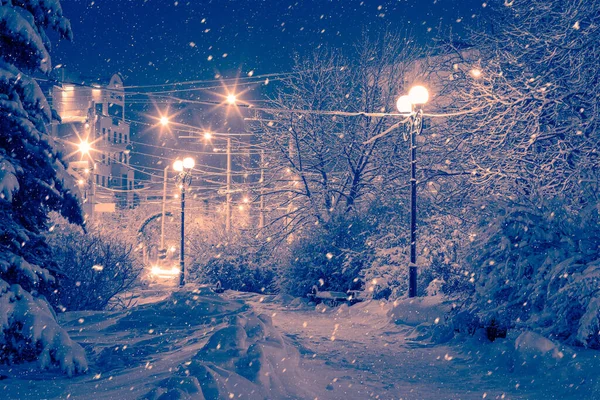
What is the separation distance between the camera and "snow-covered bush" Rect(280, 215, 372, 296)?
60.8 ft

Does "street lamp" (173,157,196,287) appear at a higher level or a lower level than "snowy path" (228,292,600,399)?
higher

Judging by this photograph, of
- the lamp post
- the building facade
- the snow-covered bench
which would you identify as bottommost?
the snow-covered bench

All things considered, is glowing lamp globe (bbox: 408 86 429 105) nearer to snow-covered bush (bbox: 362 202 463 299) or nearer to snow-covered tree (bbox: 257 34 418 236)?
snow-covered bush (bbox: 362 202 463 299)

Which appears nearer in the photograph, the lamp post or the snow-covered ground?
the snow-covered ground

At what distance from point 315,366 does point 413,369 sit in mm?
1489

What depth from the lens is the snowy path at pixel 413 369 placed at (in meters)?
6.66

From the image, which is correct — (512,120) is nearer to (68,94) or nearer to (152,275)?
(152,275)

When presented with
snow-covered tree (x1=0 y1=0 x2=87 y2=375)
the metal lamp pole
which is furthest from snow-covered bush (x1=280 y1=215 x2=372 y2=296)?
snow-covered tree (x1=0 y1=0 x2=87 y2=375)

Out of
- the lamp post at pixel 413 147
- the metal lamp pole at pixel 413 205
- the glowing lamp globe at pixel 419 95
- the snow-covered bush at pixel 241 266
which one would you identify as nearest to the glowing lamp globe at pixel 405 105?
the lamp post at pixel 413 147

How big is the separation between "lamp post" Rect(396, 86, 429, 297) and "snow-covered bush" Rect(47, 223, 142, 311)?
27.5 ft

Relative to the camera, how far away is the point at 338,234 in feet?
64.0

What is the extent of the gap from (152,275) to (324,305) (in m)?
19.6

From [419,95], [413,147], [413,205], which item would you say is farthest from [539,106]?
[413,205]

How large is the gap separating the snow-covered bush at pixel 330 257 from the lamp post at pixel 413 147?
4679 mm
